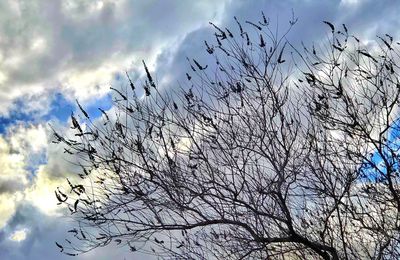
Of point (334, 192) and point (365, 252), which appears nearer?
point (334, 192)

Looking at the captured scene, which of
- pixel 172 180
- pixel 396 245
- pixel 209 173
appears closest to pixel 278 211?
pixel 209 173

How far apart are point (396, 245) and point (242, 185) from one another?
2847 mm

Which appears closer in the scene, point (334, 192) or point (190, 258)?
point (334, 192)

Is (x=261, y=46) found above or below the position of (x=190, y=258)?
above

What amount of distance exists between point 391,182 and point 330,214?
1.12 m

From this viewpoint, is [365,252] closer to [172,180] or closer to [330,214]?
[330,214]

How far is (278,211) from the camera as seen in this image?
6539mm

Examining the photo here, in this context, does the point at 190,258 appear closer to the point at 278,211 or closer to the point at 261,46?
the point at 278,211

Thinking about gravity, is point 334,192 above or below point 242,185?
below

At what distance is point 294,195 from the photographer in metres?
6.67

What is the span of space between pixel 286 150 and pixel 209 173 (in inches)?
47.3

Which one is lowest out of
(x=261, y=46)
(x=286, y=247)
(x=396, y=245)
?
(x=396, y=245)

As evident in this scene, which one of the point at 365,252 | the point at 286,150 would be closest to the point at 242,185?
the point at 286,150

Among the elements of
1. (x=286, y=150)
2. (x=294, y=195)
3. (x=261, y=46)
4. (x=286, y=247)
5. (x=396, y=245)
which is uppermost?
(x=261, y=46)
